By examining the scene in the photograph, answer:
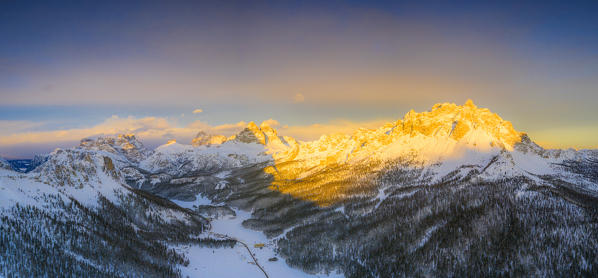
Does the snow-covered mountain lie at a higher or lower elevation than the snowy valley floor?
higher

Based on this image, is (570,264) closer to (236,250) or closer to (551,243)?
(551,243)

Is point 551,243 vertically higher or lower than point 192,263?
higher

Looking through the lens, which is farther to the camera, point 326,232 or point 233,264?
point 326,232

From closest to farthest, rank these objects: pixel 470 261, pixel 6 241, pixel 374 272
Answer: pixel 6 241
pixel 470 261
pixel 374 272

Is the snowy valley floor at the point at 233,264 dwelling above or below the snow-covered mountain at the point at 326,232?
below

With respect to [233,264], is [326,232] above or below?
above

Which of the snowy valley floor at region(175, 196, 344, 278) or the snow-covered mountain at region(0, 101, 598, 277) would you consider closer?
the snow-covered mountain at region(0, 101, 598, 277)

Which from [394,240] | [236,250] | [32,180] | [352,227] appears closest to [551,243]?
[394,240]


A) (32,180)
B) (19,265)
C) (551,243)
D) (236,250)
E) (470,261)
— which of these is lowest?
(236,250)

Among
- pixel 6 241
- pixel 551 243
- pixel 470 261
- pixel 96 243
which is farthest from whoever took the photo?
pixel 96 243

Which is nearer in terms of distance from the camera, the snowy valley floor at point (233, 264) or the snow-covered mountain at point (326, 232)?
the snow-covered mountain at point (326, 232)

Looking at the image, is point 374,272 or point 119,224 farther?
point 119,224
